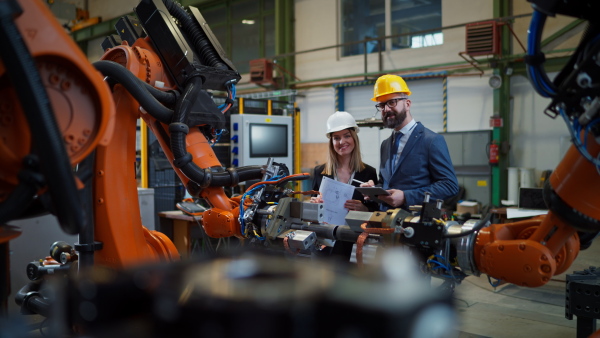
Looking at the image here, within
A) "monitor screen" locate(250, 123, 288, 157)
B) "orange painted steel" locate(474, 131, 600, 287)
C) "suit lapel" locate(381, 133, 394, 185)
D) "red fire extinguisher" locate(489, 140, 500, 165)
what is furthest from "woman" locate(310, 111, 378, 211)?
"red fire extinguisher" locate(489, 140, 500, 165)

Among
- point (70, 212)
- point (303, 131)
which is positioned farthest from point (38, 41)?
point (303, 131)

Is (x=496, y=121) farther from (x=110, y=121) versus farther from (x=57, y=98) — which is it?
(x=57, y=98)

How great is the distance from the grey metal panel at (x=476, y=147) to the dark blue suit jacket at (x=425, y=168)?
6000 millimetres

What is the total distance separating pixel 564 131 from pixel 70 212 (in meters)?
8.76

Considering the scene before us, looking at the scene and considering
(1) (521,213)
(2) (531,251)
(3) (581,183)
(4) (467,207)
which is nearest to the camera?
(3) (581,183)

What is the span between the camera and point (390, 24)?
1086 centimetres

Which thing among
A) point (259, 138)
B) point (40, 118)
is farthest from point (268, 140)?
point (40, 118)

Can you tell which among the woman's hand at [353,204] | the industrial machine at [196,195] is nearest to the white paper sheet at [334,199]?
the woman's hand at [353,204]

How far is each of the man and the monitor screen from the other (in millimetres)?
4614

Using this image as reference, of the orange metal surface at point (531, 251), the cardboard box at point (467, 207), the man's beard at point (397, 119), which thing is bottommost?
the cardboard box at point (467, 207)

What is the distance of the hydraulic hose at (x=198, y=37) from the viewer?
9.32ft

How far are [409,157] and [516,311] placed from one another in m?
2.56

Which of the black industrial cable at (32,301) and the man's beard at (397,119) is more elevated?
the man's beard at (397,119)

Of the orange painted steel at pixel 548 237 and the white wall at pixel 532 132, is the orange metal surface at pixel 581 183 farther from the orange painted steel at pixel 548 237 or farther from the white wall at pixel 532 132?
the white wall at pixel 532 132
